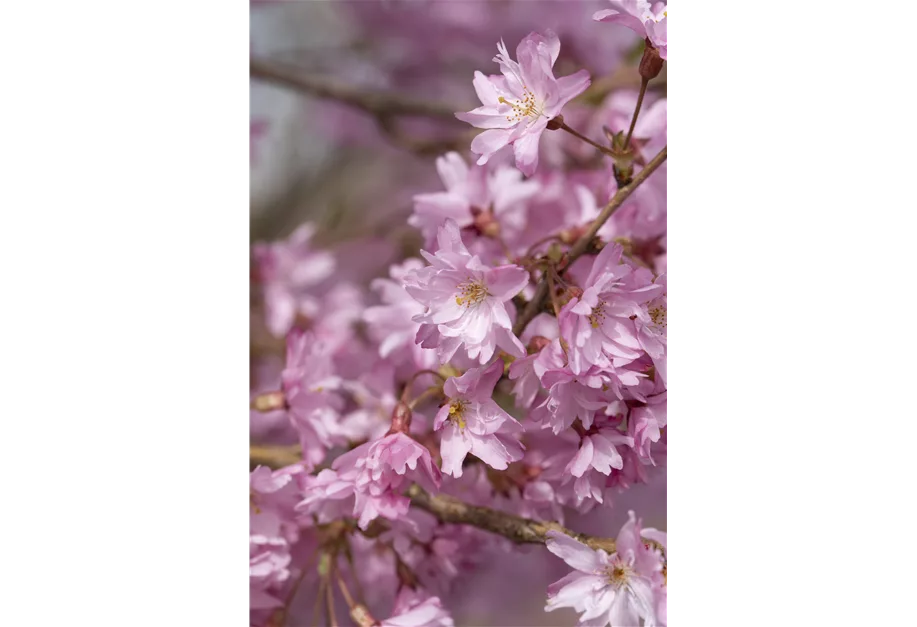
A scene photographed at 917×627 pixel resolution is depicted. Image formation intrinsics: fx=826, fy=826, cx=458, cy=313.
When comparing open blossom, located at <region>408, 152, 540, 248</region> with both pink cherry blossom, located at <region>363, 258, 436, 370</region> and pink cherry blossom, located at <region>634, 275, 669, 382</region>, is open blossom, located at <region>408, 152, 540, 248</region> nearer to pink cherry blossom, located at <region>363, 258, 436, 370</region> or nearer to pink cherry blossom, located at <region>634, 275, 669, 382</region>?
pink cherry blossom, located at <region>363, 258, 436, 370</region>

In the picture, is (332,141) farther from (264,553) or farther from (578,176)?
(264,553)

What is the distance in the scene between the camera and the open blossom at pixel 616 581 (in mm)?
674

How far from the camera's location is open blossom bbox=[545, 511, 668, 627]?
26.5 inches

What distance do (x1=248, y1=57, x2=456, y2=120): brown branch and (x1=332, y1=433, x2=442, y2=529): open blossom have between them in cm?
40

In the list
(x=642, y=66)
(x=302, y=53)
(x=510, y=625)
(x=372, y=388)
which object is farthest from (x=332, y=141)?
(x=510, y=625)

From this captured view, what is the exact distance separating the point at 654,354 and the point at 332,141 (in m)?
0.49

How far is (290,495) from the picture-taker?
2.53 feet

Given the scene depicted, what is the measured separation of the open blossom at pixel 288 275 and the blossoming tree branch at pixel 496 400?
0.22 m

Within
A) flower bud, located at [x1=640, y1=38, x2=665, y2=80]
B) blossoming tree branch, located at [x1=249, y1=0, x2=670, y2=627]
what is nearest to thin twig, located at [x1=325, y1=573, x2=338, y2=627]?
blossoming tree branch, located at [x1=249, y1=0, x2=670, y2=627]

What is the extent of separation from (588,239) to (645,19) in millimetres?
183

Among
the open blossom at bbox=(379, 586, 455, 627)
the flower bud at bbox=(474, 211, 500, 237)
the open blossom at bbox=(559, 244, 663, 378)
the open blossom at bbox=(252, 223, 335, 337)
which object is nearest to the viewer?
the open blossom at bbox=(559, 244, 663, 378)

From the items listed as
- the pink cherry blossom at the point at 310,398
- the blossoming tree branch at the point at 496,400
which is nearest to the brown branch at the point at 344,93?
the blossoming tree branch at the point at 496,400

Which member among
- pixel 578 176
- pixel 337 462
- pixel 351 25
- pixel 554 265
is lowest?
pixel 337 462

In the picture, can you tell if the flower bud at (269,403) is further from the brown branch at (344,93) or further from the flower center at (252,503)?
the brown branch at (344,93)
